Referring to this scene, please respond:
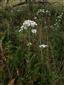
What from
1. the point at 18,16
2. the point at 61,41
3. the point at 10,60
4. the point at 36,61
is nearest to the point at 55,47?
the point at 61,41

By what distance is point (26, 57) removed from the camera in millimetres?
3686

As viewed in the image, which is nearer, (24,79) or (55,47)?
(24,79)

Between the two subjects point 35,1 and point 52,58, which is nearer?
point 52,58

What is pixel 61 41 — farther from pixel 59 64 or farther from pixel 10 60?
pixel 10 60

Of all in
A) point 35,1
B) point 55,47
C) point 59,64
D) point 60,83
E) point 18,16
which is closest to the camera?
point 60,83

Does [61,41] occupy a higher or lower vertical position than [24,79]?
higher

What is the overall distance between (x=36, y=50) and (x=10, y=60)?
35 centimetres

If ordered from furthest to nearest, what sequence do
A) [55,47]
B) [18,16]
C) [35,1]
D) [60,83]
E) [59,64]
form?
[35,1]
[18,16]
[55,47]
[59,64]
[60,83]

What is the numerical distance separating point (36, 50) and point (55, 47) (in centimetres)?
27

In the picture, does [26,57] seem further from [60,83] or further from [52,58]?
[60,83]

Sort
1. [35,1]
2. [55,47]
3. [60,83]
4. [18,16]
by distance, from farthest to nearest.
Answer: [35,1], [18,16], [55,47], [60,83]

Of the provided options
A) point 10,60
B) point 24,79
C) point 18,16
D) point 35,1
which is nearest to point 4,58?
point 10,60

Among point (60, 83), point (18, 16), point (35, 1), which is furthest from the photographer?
point (35, 1)

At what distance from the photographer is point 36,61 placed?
12.0 feet
